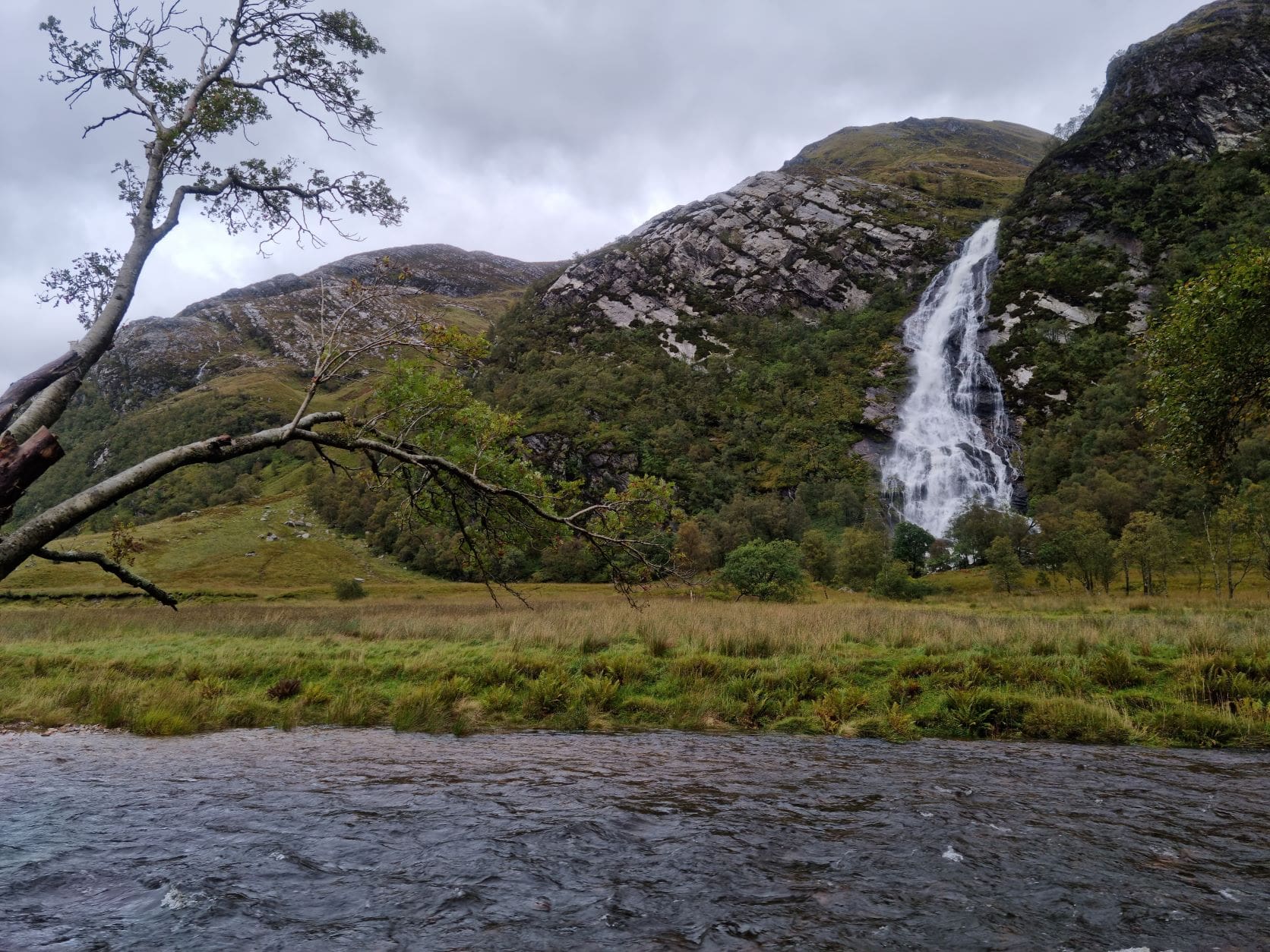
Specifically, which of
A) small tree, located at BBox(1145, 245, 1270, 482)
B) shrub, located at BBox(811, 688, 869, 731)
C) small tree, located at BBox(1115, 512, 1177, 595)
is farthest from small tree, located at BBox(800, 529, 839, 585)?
shrub, located at BBox(811, 688, 869, 731)

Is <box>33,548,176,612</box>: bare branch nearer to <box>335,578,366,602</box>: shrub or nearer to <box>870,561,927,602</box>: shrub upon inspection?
<box>870,561,927,602</box>: shrub

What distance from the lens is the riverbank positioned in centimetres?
1080

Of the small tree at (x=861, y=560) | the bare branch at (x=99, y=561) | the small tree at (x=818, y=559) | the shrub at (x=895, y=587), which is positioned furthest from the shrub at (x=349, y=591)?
the bare branch at (x=99, y=561)

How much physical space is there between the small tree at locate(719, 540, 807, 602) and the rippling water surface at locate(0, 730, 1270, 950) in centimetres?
3915

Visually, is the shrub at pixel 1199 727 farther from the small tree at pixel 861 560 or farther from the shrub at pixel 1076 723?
the small tree at pixel 861 560

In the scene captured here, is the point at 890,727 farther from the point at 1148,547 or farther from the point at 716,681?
the point at 1148,547

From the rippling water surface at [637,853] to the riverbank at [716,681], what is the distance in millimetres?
1965

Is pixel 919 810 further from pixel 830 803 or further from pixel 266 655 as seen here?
pixel 266 655

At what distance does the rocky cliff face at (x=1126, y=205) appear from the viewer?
108 m

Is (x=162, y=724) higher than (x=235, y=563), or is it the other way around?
(x=162, y=724)

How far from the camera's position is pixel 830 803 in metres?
6.61

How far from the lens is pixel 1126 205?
439 feet

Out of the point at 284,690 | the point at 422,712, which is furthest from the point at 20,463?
the point at 284,690

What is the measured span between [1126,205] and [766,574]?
141936 millimetres
